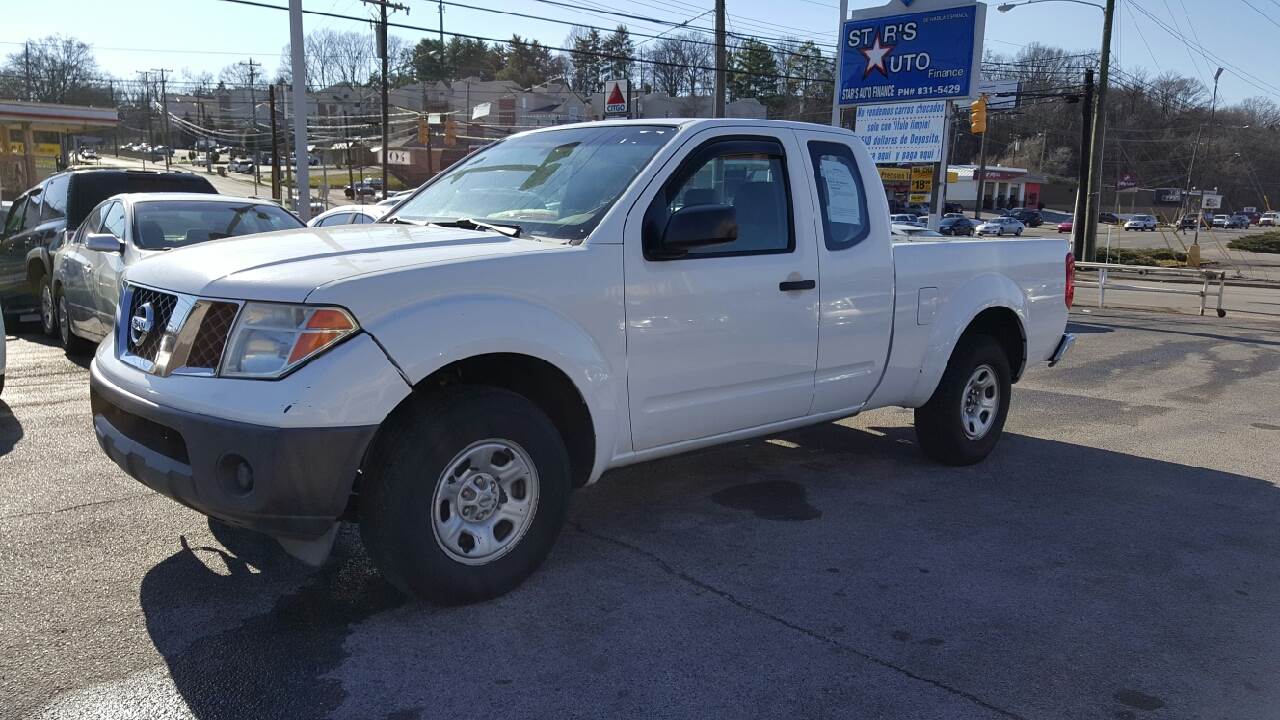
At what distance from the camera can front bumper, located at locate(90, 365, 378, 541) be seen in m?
3.20

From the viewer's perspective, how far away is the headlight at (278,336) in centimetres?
329

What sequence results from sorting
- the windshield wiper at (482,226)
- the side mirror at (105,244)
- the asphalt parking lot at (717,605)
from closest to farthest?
the asphalt parking lot at (717,605)
the windshield wiper at (482,226)
the side mirror at (105,244)

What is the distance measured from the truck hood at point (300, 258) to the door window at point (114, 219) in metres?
4.71

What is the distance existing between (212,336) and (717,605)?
85.4 inches

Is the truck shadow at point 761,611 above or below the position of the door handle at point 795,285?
below

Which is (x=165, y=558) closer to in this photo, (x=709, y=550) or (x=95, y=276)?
(x=709, y=550)

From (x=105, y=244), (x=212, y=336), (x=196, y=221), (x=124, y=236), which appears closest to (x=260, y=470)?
(x=212, y=336)

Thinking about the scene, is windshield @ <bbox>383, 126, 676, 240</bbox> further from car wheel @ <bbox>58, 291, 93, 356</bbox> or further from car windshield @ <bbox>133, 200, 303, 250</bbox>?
car wheel @ <bbox>58, 291, 93, 356</bbox>

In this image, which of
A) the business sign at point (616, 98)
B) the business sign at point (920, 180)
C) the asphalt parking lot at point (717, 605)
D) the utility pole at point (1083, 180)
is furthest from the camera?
the utility pole at point (1083, 180)

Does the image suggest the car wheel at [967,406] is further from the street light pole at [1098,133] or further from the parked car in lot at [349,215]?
the street light pole at [1098,133]

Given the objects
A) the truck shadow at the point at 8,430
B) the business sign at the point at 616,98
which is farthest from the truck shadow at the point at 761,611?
the business sign at the point at 616,98

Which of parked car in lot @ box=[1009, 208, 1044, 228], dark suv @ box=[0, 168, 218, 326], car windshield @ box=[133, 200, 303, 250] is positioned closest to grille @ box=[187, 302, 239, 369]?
car windshield @ box=[133, 200, 303, 250]

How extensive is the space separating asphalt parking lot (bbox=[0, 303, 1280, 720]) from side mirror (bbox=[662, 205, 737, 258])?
1.43 meters

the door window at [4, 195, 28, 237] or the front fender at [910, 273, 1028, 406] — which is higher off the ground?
the door window at [4, 195, 28, 237]
